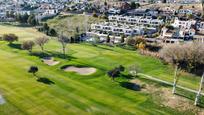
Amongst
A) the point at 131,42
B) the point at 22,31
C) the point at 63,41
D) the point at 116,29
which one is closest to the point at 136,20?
the point at 116,29

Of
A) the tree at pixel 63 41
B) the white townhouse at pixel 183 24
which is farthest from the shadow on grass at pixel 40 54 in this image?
the white townhouse at pixel 183 24

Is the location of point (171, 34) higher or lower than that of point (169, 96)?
higher

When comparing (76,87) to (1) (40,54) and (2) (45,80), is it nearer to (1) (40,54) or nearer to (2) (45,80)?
(2) (45,80)

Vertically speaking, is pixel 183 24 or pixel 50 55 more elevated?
pixel 183 24

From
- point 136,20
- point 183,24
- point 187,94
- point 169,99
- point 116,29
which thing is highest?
point 136,20

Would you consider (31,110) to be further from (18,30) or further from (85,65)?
(18,30)

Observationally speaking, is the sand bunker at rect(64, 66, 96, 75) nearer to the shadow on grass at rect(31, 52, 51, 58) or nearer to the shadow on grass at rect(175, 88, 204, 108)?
the shadow on grass at rect(31, 52, 51, 58)

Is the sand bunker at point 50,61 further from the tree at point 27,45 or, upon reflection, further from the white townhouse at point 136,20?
the white townhouse at point 136,20

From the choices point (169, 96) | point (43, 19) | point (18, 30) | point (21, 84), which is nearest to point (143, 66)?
point (169, 96)
